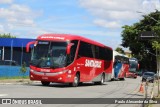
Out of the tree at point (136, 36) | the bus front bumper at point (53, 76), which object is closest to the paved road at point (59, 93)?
the bus front bumper at point (53, 76)

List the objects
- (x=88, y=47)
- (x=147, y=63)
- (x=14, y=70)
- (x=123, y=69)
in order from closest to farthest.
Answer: (x=88, y=47) → (x=14, y=70) → (x=123, y=69) → (x=147, y=63)

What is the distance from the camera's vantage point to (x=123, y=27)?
9562 cm

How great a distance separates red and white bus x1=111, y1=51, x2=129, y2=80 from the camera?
165ft

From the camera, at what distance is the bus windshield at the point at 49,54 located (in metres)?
27.2

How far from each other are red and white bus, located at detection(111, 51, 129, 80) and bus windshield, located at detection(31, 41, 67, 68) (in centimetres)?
2258

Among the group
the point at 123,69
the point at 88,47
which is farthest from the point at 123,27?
the point at 88,47

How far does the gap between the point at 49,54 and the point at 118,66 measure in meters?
25.9

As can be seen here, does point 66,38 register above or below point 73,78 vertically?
above

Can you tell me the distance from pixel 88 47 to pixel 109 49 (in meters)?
8.58

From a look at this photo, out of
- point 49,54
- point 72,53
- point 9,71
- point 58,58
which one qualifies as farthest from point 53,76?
point 9,71

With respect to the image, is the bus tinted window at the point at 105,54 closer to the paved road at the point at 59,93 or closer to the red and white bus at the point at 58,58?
the red and white bus at the point at 58,58

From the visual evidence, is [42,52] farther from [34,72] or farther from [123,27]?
[123,27]

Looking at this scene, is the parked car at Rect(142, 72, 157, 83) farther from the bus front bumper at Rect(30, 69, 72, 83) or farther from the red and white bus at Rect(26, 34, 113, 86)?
the bus front bumper at Rect(30, 69, 72, 83)

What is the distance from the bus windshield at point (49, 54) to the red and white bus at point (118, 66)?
889 inches
